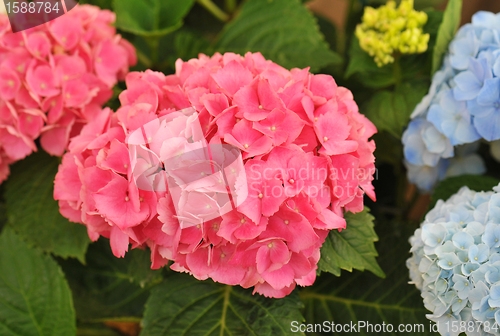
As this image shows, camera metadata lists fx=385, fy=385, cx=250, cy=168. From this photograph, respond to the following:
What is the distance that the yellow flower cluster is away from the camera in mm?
721

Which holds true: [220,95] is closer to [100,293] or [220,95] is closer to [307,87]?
[307,87]

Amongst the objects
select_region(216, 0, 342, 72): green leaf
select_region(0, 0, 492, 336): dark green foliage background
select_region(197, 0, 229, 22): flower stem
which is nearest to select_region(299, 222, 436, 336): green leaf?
select_region(0, 0, 492, 336): dark green foliage background

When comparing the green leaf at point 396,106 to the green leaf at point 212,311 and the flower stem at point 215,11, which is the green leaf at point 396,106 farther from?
the flower stem at point 215,11

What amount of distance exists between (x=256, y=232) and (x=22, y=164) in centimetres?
66

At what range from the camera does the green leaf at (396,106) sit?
759 mm

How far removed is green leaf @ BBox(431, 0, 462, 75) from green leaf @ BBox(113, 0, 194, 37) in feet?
1.71

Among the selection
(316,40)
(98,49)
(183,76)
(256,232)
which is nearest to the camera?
(256,232)

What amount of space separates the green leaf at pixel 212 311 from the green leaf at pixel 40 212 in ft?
0.64

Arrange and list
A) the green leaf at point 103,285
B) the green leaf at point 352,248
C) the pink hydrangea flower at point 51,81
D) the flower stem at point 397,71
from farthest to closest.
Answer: the green leaf at point 103,285, the flower stem at point 397,71, the pink hydrangea flower at point 51,81, the green leaf at point 352,248

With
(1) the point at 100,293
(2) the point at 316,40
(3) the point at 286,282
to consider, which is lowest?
(1) the point at 100,293

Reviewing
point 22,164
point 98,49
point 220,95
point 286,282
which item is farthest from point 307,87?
point 22,164

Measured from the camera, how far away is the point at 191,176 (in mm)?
473

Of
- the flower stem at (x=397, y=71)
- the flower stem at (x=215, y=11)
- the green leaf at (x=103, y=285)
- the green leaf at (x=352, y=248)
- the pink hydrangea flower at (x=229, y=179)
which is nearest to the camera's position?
the pink hydrangea flower at (x=229, y=179)

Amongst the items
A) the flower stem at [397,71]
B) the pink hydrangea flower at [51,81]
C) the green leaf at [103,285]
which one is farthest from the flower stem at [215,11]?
the green leaf at [103,285]
